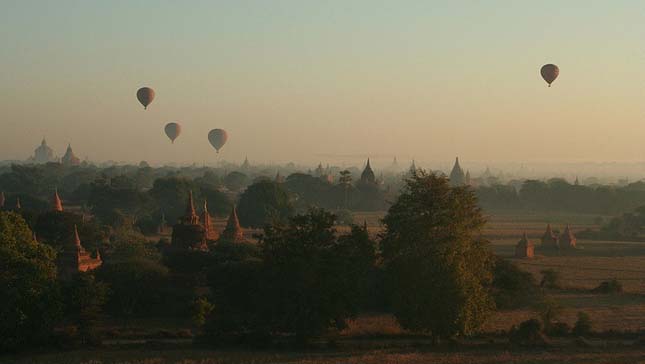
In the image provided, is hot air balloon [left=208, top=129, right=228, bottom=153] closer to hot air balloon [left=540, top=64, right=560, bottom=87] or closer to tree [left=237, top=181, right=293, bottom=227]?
tree [left=237, top=181, right=293, bottom=227]

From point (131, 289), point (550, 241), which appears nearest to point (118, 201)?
point (550, 241)

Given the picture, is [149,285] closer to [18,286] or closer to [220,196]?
[18,286]

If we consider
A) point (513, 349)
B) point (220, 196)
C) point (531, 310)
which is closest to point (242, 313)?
point (513, 349)

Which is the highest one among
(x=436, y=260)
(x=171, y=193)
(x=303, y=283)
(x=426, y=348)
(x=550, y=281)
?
(x=171, y=193)

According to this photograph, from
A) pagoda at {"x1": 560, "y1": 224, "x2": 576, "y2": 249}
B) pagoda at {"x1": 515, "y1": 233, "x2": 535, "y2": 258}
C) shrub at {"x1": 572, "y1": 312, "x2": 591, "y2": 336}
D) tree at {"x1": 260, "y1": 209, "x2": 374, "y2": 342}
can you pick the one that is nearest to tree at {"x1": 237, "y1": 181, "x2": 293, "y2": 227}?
pagoda at {"x1": 515, "y1": 233, "x2": 535, "y2": 258}

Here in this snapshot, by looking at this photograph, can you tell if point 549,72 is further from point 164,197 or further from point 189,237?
point 164,197
